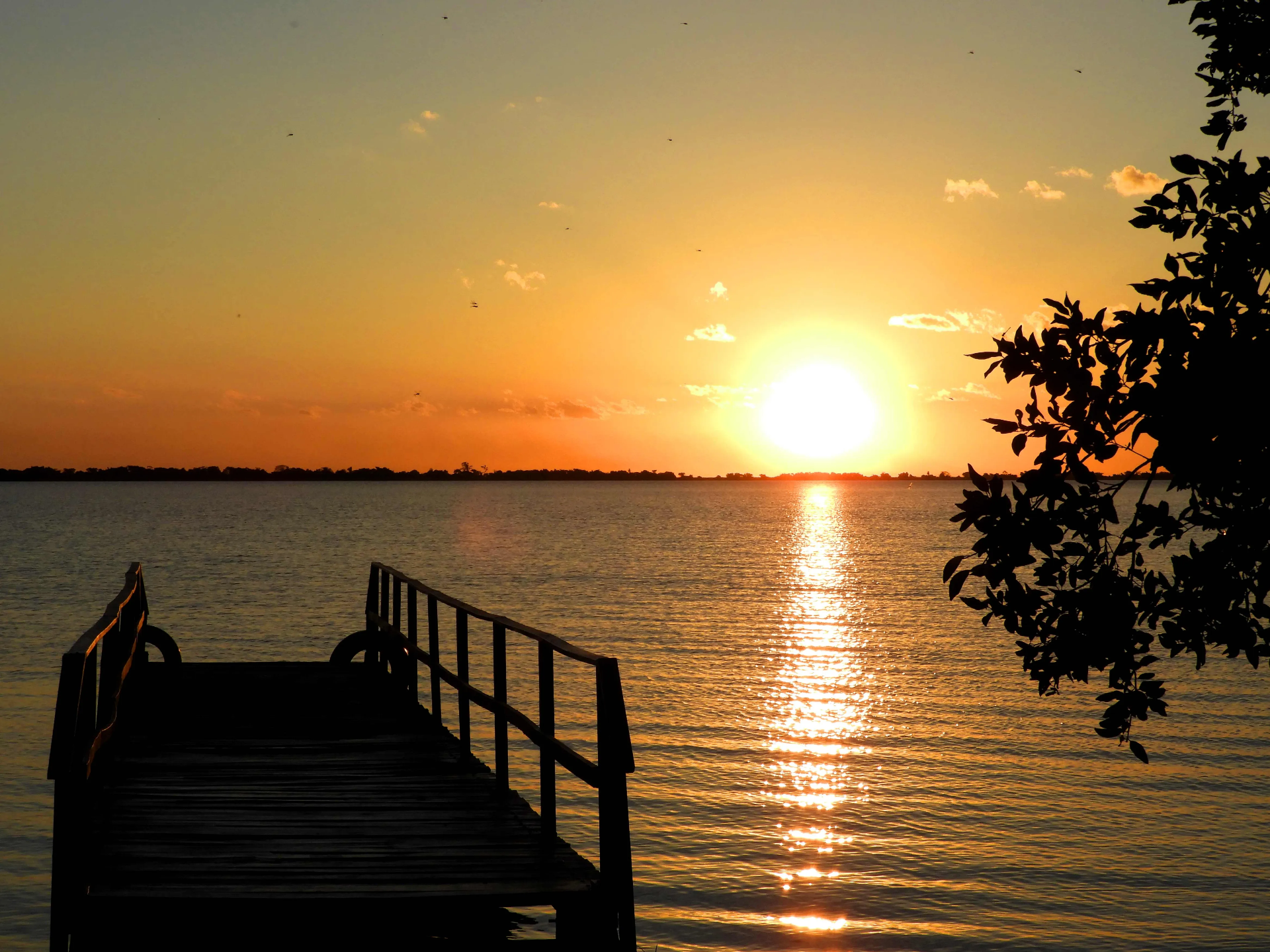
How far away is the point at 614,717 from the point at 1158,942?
6.86 meters

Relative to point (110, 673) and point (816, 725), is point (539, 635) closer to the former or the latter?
point (110, 673)

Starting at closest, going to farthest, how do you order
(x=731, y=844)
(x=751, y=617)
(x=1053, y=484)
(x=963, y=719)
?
(x=1053, y=484)
(x=731, y=844)
(x=963, y=719)
(x=751, y=617)

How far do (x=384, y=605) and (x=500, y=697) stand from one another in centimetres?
908

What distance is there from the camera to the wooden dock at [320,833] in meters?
5.85

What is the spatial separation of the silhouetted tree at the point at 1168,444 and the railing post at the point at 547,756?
2.54 metres

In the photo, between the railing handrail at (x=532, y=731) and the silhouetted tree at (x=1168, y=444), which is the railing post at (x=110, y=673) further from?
the silhouetted tree at (x=1168, y=444)

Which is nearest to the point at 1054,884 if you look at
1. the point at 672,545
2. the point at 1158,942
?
the point at 1158,942

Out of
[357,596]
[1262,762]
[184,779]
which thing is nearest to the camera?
[184,779]

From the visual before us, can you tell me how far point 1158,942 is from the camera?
33.8ft

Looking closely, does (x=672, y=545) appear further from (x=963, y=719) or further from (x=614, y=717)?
(x=614, y=717)

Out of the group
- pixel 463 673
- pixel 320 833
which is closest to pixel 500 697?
pixel 320 833

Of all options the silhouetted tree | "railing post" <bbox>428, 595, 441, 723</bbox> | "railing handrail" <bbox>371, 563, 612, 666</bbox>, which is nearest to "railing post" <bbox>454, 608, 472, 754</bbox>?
"railing handrail" <bbox>371, 563, 612, 666</bbox>

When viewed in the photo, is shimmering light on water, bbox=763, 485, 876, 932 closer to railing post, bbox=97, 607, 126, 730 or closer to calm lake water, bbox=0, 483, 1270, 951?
calm lake water, bbox=0, 483, 1270, 951

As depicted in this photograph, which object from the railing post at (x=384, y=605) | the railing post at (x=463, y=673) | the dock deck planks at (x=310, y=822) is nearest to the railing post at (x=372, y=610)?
the railing post at (x=384, y=605)
